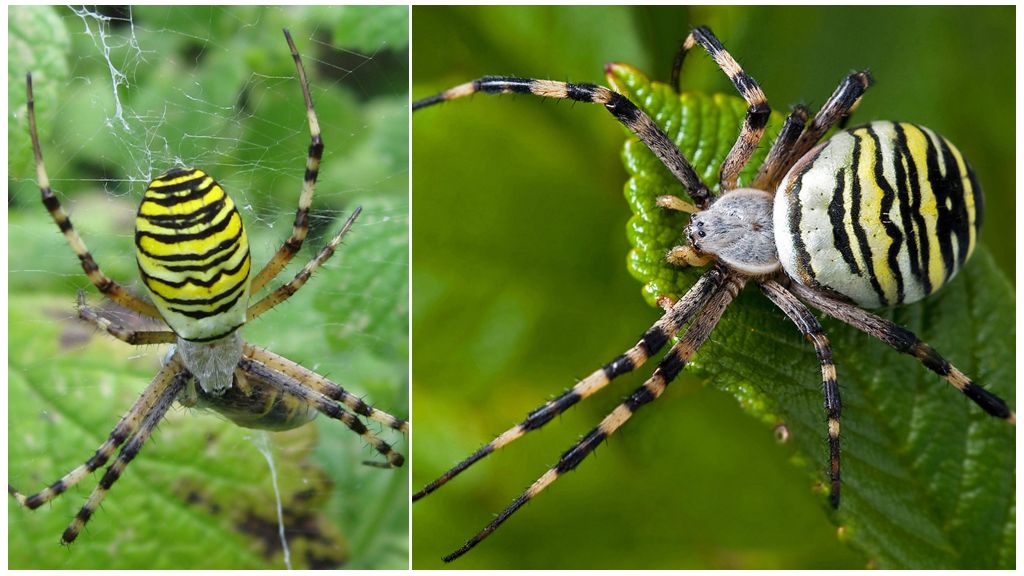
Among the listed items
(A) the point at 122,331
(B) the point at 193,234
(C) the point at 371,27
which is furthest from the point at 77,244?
(C) the point at 371,27

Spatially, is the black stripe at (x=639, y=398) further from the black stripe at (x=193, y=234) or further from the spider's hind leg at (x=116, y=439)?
the spider's hind leg at (x=116, y=439)

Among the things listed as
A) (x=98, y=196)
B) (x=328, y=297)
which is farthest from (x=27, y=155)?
(x=328, y=297)

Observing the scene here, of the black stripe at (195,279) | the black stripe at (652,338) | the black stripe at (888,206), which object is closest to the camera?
the black stripe at (195,279)

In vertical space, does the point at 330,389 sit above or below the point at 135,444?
above

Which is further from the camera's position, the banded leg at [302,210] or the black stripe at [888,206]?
the banded leg at [302,210]

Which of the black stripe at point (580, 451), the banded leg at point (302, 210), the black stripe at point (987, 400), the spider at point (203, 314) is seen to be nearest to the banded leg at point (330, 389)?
the spider at point (203, 314)

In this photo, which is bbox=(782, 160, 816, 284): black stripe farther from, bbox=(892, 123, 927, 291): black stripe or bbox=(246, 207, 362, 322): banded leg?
bbox=(246, 207, 362, 322): banded leg

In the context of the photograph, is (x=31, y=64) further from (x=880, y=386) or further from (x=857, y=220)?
(x=880, y=386)
